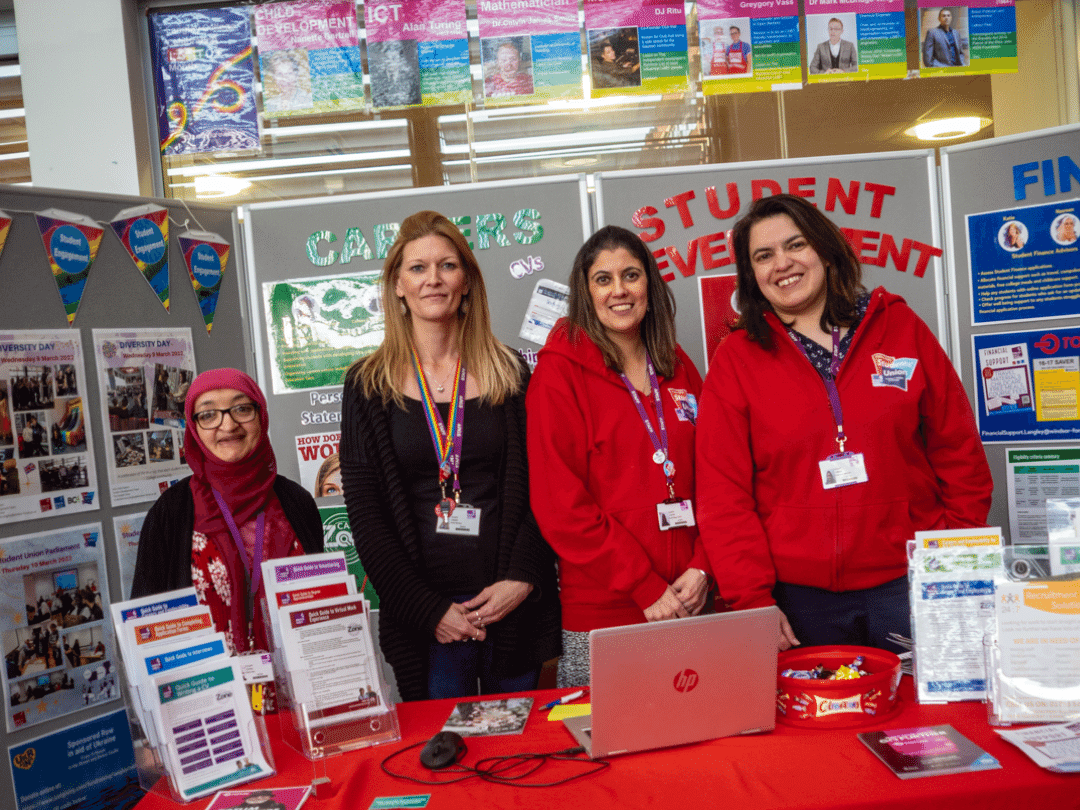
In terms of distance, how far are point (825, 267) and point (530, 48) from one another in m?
1.79

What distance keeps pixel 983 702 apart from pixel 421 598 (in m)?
1.19

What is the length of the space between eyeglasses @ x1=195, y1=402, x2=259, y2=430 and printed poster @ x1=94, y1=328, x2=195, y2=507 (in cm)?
65

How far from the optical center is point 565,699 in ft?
5.39

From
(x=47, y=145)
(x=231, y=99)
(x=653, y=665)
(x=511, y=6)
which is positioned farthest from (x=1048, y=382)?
(x=47, y=145)

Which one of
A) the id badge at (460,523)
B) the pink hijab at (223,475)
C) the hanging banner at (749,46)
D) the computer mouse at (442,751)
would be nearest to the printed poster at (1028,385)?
the hanging banner at (749,46)

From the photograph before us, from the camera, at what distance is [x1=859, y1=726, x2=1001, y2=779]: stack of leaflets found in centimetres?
125

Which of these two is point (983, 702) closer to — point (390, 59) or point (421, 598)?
point (421, 598)

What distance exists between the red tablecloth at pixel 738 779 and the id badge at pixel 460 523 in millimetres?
610

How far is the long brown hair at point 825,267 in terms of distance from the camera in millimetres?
2023

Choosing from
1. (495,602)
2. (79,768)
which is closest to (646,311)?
(495,602)

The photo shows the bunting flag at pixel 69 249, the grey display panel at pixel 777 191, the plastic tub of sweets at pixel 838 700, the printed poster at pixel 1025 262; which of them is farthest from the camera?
the grey display panel at pixel 777 191

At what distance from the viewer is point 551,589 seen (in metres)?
2.14

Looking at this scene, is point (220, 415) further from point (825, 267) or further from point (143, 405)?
point (825, 267)

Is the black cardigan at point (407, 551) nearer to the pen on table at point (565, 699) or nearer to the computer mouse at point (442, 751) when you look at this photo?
the pen on table at point (565, 699)
